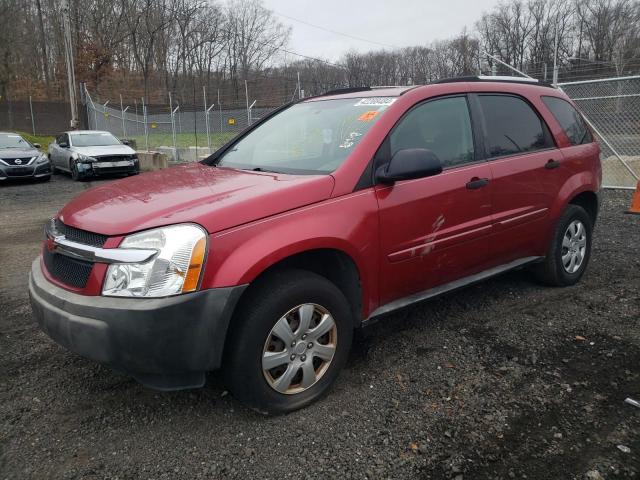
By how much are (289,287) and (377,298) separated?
28.4 inches

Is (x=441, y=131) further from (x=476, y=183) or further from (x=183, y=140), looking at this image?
(x=183, y=140)

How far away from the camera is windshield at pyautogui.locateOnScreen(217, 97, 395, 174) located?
323 centimetres

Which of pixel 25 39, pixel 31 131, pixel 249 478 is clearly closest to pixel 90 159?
pixel 249 478

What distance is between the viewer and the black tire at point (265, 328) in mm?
2537

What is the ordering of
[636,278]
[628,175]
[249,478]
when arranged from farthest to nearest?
[628,175]
[636,278]
[249,478]

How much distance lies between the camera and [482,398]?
9.52 ft

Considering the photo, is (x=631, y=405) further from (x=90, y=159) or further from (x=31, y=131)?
(x=31, y=131)

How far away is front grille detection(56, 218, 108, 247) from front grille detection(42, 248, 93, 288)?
0.34 ft

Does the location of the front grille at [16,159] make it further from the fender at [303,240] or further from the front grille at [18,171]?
the fender at [303,240]

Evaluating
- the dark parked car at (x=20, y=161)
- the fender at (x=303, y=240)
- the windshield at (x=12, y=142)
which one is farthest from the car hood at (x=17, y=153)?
the fender at (x=303, y=240)

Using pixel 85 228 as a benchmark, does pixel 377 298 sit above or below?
below

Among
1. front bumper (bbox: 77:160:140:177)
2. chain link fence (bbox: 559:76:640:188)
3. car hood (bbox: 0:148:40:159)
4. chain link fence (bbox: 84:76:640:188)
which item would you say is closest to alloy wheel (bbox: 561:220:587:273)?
chain link fence (bbox: 84:76:640:188)

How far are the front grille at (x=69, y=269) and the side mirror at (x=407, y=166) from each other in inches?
66.2

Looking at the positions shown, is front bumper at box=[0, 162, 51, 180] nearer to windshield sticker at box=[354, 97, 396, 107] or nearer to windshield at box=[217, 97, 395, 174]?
windshield at box=[217, 97, 395, 174]
